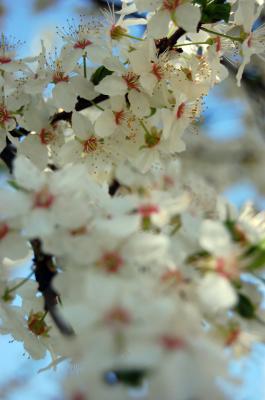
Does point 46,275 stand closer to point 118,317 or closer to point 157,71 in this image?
point 157,71

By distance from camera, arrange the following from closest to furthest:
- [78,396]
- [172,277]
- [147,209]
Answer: [78,396] < [172,277] < [147,209]

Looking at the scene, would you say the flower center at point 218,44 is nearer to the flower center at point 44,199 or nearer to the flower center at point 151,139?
the flower center at point 151,139

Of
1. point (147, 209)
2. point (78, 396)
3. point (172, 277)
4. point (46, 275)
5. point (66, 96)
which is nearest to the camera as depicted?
point (78, 396)

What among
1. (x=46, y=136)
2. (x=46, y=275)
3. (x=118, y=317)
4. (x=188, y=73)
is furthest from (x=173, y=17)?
(x=118, y=317)

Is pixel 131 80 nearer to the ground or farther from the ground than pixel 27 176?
nearer to the ground

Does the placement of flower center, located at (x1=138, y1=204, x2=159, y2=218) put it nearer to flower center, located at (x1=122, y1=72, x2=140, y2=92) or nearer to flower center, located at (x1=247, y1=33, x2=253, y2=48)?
flower center, located at (x1=122, y1=72, x2=140, y2=92)

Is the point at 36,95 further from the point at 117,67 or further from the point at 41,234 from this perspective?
the point at 41,234

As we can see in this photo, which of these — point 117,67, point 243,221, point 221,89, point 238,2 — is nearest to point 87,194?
point 243,221

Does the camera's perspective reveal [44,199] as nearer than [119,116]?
Yes
